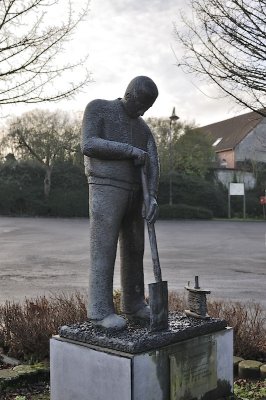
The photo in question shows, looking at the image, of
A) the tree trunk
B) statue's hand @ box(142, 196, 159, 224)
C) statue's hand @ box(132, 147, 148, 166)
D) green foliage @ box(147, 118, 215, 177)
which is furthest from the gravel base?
green foliage @ box(147, 118, 215, 177)

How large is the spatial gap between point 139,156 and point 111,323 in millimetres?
1089

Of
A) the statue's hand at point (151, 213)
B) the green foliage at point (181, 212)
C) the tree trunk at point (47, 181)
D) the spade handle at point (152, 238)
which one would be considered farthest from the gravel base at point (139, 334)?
the tree trunk at point (47, 181)

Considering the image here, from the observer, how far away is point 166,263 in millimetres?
11719

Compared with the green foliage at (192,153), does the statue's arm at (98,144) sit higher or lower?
lower

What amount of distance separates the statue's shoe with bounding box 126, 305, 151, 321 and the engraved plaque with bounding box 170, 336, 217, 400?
385mm

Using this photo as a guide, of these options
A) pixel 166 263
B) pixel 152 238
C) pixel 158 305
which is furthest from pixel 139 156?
pixel 166 263

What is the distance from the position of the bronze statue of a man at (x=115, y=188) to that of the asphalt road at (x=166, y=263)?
4.53 metres

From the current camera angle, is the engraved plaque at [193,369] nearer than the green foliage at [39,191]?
Yes

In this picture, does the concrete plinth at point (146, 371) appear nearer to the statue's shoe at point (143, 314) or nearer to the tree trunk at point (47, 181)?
the statue's shoe at point (143, 314)

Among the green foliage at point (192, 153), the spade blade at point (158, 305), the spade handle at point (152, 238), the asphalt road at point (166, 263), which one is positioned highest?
the green foliage at point (192, 153)

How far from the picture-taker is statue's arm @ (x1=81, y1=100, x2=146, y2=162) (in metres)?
3.26

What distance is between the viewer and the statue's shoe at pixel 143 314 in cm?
342

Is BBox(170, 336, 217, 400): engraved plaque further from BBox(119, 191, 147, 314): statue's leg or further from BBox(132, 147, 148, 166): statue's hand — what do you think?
BBox(132, 147, 148, 166): statue's hand

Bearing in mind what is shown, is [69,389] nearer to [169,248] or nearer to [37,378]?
[37,378]
